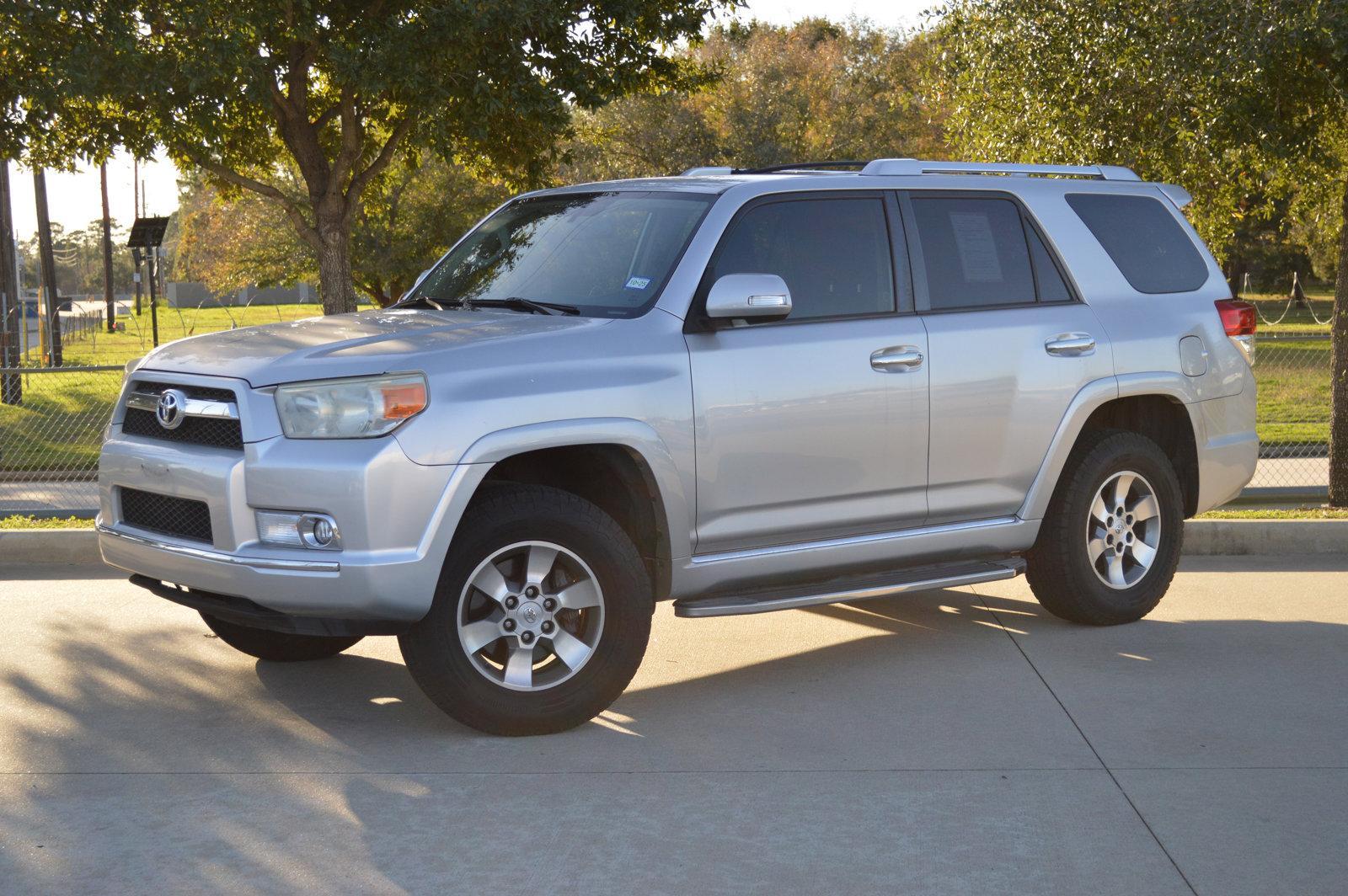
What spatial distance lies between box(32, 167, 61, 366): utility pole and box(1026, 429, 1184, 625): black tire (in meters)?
24.2

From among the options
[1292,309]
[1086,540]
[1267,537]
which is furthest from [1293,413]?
[1292,309]

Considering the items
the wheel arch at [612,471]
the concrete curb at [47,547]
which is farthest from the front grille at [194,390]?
the concrete curb at [47,547]

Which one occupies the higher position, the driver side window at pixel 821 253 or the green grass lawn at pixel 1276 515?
the driver side window at pixel 821 253

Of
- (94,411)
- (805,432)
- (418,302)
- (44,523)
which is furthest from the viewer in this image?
(94,411)

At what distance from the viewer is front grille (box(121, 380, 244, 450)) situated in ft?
17.3

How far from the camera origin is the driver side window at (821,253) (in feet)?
20.0

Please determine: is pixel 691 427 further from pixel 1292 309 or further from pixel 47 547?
pixel 1292 309

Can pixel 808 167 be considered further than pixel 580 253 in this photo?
Answer: Yes

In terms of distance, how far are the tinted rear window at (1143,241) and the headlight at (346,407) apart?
144 inches

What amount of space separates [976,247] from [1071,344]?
627 mm

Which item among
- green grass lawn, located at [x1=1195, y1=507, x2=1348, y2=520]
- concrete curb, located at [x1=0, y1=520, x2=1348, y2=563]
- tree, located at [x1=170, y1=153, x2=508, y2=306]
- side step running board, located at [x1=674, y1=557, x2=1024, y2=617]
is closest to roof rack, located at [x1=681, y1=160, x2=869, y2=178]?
side step running board, located at [x1=674, y1=557, x2=1024, y2=617]

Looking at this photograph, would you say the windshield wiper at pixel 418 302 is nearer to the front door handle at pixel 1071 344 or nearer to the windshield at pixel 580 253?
the windshield at pixel 580 253

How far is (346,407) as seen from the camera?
5145mm

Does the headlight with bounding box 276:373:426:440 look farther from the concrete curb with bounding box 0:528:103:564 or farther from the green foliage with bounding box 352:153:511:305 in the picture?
the green foliage with bounding box 352:153:511:305
